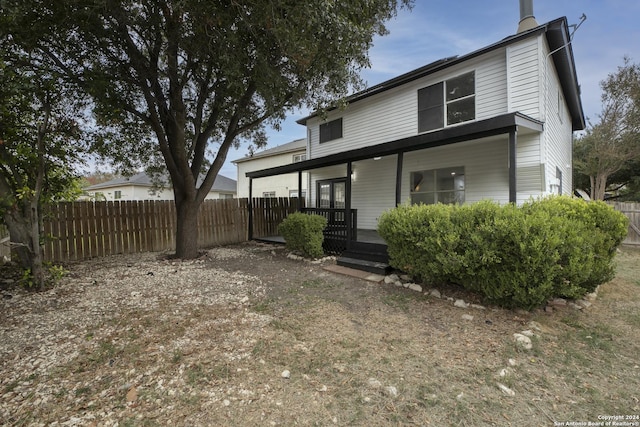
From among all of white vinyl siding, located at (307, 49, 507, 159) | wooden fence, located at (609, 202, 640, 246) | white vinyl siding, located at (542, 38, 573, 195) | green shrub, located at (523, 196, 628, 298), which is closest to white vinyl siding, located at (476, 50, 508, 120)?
white vinyl siding, located at (307, 49, 507, 159)

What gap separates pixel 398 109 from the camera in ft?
28.9

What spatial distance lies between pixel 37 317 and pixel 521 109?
29.8ft

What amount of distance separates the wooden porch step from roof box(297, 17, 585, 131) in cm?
384

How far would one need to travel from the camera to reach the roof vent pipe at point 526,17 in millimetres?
7598

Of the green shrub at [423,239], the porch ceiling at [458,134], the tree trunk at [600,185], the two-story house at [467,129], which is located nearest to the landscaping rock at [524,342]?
the green shrub at [423,239]

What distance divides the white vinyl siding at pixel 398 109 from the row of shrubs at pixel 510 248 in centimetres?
364

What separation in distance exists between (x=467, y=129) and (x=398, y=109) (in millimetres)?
3735

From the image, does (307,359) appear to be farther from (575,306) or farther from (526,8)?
(526,8)

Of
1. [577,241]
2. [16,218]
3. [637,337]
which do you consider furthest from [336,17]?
[16,218]

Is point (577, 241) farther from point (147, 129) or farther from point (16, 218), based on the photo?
point (147, 129)

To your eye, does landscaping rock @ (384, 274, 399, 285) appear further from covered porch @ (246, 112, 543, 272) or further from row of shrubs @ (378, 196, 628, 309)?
covered porch @ (246, 112, 543, 272)

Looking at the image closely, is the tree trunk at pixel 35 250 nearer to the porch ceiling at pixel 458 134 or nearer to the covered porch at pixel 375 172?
the covered porch at pixel 375 172

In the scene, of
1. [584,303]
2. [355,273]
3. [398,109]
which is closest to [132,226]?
[355,273]

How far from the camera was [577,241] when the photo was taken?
10.6 ft
